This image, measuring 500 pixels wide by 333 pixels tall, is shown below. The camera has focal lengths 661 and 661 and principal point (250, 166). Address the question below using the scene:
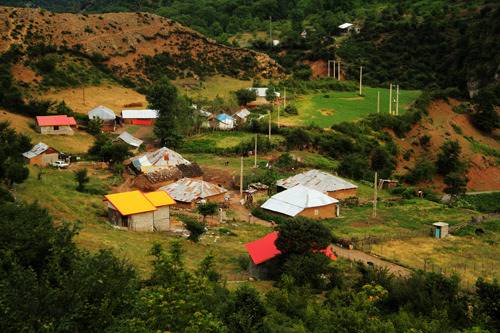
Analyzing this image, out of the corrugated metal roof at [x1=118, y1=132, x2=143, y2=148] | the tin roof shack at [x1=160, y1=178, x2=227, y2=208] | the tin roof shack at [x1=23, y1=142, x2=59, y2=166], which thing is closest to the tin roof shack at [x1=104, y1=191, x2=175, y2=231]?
the tin roof shack at [x1=160, y1=178, x2=227, y2=208]

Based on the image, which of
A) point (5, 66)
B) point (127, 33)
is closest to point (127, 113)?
point (5, 66)

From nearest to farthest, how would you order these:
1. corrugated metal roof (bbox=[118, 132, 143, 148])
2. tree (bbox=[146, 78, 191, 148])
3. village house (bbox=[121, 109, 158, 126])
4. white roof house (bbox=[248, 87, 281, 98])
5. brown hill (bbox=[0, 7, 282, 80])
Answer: corrugated metal roof (bbox=[118, 132, 143, 148]), tree (bbox=[146, 78, 191, 148]), village house (bbox=[121, 109, 158, 126]), white roof house (bbox=[248, 87, 281, 98]), brown hill (bbox=[0, 7, 282, 80])

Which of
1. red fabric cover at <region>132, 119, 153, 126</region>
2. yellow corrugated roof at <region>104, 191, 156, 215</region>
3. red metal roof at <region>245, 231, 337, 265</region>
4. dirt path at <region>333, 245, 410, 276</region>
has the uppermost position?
red fabric cover at <region>132, 119, 153, 126</region>

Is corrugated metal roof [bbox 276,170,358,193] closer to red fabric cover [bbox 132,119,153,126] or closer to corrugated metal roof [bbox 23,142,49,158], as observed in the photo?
corrugated metal roof [bbox 23,142,49,158]

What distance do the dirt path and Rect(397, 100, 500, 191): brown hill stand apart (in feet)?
77.6

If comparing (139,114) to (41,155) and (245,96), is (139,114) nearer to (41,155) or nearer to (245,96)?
(245,96)

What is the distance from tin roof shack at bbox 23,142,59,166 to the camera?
45250 mm

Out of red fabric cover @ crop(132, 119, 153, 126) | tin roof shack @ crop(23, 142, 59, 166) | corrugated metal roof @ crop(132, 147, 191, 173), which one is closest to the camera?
corrugated metal roof @ crop(132, 147, 191, 173)

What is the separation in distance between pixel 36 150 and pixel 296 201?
1960 centimetres

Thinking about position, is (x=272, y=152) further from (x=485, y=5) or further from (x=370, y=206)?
(x=485, y=5)

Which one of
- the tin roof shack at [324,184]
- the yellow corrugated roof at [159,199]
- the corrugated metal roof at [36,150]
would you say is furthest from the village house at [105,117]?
the yellow corrugated roof at [159,199]

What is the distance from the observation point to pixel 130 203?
31.9 m

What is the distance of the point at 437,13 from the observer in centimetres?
9806

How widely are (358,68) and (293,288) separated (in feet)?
236
